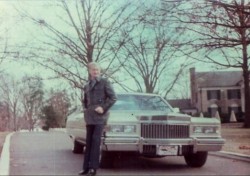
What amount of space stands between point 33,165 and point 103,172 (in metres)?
1.81

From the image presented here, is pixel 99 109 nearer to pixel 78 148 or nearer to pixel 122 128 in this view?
pixel 122 128

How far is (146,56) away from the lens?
29.0 m

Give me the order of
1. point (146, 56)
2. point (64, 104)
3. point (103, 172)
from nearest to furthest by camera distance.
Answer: point (103, 172), point (146, 56), point (64, 104)

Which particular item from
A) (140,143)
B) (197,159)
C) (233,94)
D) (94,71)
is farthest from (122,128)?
(233,94)

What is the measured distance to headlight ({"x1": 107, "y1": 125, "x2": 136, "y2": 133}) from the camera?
8.20m

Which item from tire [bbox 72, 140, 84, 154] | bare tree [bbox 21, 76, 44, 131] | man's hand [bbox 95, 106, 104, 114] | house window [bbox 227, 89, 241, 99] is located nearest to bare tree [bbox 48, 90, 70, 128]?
bare tree [bbox 21, 76, 44, 131]

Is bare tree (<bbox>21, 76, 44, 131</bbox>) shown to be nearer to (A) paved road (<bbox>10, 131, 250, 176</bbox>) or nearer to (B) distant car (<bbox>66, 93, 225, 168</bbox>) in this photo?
(A) paved road (<bbox>10, 131, 250, 176</bbox>)

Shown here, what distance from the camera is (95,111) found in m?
7.23

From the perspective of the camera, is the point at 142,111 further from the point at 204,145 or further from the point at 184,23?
the point at 184,23

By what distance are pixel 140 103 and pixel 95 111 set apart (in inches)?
113

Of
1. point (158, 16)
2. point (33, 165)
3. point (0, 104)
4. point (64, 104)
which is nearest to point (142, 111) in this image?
point (33, 165)

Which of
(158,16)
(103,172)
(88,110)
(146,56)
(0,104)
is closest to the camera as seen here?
(88,110)

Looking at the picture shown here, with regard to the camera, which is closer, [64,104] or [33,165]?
[33,165]

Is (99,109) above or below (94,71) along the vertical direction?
below
